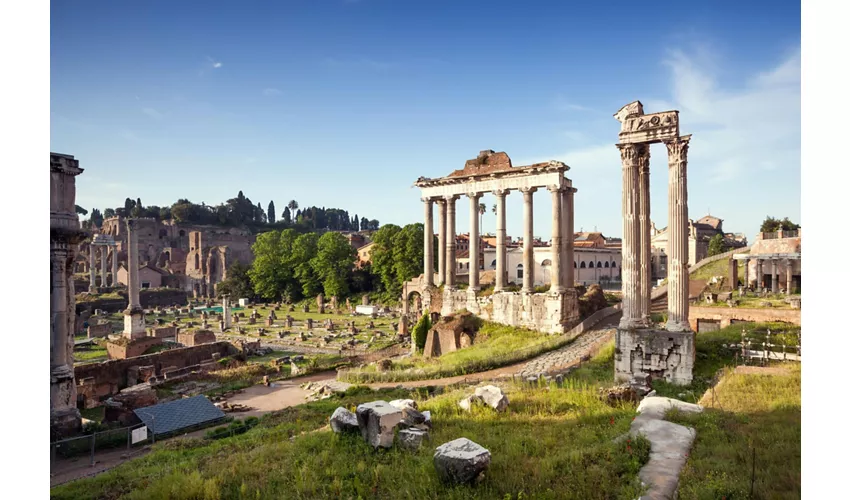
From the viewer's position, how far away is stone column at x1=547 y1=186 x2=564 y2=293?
22.8m

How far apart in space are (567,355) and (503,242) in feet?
28.1

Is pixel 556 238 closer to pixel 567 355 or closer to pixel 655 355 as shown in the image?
pixel 567 355

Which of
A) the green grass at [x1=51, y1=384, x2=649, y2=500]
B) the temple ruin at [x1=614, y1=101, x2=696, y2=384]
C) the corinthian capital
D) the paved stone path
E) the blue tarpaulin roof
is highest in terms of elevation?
the corinthian capital

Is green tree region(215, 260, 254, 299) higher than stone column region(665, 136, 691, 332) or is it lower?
lower

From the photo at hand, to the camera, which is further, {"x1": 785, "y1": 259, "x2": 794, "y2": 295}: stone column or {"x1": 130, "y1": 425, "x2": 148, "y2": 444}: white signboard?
{"x1": 785, "y1": 259, "x2": 794, "y2": 295}: stone column

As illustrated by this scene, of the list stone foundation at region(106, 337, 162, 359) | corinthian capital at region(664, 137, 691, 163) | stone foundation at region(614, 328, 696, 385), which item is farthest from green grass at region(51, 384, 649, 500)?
stone foundation at region(106, 337, 162, 359)

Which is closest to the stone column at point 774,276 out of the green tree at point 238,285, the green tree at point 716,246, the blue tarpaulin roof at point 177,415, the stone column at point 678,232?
the green tree at point 716,246

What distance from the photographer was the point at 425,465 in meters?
7.15

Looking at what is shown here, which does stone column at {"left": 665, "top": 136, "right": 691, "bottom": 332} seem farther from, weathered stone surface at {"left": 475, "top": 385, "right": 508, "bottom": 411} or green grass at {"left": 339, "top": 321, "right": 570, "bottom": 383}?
green grass at {"left": 339, "top": 321, "right": 570, "bottom": 383}

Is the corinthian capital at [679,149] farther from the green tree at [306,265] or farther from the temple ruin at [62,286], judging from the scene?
the green tree at [306,265]

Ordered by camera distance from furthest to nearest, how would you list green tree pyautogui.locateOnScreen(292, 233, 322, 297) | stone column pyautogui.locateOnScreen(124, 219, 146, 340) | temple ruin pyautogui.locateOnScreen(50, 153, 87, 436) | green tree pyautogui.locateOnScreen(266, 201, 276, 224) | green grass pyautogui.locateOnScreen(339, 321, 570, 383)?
green tree pyautogui.locateOnScreen(266, 201, 276, 224) → green tree pyautogui.locateOnScreen(292, 233, 322, 297) → stone column pyautogui.locateOnScreen(124, 219, 146, 340) → green grass pyautogui.locateOnScreen(339, 321, 570, 383) → temple ruin pyautogui.locateOnScreen(50, 153, 87, 436)

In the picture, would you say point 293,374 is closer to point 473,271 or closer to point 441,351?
point 441,351

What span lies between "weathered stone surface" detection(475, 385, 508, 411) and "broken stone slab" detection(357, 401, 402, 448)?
2.54 m

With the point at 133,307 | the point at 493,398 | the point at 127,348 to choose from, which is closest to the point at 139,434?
the point at 493,398
